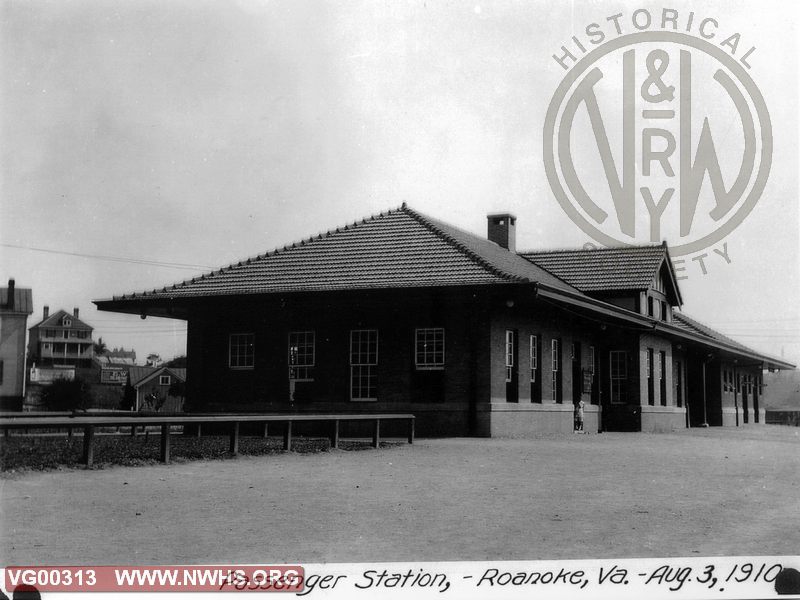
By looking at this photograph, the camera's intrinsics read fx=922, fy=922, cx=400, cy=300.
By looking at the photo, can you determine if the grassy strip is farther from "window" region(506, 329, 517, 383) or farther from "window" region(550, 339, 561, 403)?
"window" region(550, 339, 561, 403)

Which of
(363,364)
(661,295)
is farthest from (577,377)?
(661,295)

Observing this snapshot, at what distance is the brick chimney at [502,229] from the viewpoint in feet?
110

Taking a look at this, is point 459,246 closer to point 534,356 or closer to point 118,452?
point 534,356

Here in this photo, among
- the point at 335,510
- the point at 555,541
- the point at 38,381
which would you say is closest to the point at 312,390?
the point at 335,510

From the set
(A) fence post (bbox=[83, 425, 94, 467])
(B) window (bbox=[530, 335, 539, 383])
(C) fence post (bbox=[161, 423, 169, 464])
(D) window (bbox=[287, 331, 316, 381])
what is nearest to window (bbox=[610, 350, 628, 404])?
(B) window (bbox=[530, 335, 539, 383])

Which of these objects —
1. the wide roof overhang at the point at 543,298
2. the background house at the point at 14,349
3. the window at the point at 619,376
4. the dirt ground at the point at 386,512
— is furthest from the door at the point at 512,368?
the background house at the point at 14,349

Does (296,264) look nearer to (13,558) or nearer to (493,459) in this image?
(493,459)

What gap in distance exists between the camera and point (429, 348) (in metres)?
22.9

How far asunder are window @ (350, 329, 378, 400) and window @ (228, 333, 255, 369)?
288cm

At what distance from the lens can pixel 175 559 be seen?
6.50 meters

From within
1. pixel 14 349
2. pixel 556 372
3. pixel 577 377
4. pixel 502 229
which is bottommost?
pixel 577 377

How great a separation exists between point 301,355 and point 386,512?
51.3 feet

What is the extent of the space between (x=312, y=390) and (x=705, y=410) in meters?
23.0

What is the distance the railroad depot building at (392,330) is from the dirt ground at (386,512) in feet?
26.4
